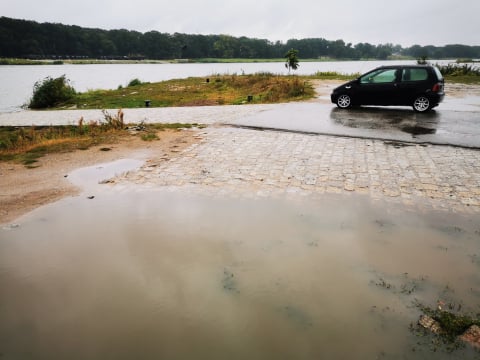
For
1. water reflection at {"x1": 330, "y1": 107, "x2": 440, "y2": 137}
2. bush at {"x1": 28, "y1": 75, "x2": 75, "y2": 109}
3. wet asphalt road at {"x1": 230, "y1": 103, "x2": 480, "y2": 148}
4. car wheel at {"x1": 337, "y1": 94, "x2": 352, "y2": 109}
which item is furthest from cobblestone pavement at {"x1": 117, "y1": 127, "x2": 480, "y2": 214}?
bush at {"x1": 28, "y1": 75, "x2": 75, "y2": 109}

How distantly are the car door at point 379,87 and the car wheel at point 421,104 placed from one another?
2.72 feet

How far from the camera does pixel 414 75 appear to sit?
13086 mm

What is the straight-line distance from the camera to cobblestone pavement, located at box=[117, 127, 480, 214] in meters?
6.09

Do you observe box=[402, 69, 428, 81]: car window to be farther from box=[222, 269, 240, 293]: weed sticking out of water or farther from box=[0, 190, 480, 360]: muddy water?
box=[222, 269, 240, 293]: weed sticking out of water

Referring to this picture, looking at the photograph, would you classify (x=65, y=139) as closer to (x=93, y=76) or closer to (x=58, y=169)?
(x=58, y=169)

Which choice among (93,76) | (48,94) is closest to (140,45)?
(93,76)

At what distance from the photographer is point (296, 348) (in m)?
2.86

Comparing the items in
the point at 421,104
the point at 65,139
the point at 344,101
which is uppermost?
the point at 344,101

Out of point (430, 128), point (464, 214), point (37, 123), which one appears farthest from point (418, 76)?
point (37, 123)

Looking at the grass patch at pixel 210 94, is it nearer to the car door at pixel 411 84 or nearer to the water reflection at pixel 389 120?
the water reflection at pixel 389 120

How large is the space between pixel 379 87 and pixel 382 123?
9.95 ft

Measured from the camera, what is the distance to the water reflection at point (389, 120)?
10.7 meters

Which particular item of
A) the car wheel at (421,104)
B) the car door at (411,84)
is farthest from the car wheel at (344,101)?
the car wheel at (421,104)

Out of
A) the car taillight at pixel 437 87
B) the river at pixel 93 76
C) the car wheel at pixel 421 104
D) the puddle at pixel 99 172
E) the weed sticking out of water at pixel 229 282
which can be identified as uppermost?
the river at pixel 93 76
